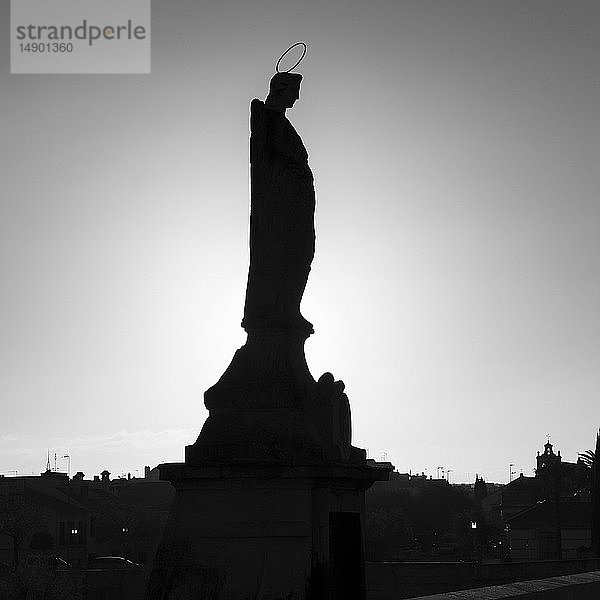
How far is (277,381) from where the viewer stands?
26.1 ft

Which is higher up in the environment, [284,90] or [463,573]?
[284,90]

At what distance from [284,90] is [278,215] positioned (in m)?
1.19

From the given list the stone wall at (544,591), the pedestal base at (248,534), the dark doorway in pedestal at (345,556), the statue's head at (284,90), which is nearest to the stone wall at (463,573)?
the stone wall at (544,591)

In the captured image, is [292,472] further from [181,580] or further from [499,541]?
[499,541]

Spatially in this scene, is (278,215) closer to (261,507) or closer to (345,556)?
(261,507)

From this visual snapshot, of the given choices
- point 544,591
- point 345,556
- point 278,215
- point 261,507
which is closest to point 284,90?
point 278,215

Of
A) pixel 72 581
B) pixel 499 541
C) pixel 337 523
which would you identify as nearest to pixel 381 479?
pixel 337 523

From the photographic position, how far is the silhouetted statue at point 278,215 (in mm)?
8469

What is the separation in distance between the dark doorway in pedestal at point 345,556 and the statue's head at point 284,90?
3.72m

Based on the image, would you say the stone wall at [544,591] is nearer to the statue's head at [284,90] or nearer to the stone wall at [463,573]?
the statue's head at [284,90]

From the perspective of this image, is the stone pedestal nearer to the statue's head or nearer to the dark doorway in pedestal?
the dark doorway in pedestal

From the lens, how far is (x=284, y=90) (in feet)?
29.3

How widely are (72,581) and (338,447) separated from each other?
2508 cm

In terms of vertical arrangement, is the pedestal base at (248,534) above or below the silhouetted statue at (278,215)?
below
